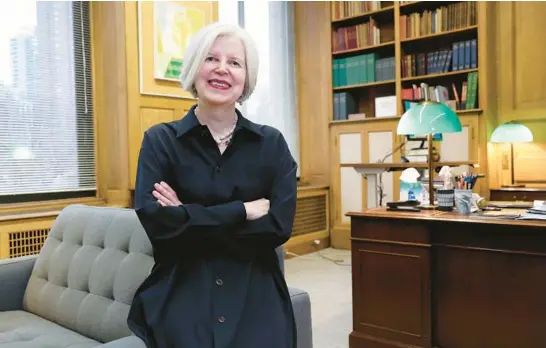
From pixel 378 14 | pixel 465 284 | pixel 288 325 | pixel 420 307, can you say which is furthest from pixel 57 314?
pixel 378 14

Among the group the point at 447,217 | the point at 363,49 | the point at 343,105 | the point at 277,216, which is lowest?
the point at 447,217

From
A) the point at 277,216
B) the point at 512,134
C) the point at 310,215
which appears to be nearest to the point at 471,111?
the point at 512,134

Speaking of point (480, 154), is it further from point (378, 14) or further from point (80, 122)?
point (80, 122)

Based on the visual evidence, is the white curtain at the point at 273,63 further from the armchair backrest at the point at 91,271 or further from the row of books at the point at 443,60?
the armchair backrest at the point at 91,271

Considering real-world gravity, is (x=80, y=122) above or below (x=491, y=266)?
above

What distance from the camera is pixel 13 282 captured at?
83.9 inches

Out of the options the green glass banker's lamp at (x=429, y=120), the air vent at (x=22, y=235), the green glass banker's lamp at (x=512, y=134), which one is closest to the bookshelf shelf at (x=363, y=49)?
the green glass banker's lamp at (x=512, y=134)

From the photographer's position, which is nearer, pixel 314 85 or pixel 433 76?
pixel 433 76

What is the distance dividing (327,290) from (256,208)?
270cm

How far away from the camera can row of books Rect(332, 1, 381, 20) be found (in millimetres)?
5137

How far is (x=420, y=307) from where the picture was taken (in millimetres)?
2414

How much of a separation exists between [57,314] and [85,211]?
419 millimetres

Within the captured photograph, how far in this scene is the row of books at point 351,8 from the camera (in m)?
5.14

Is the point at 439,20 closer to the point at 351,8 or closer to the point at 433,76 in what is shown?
the point at 433,76
